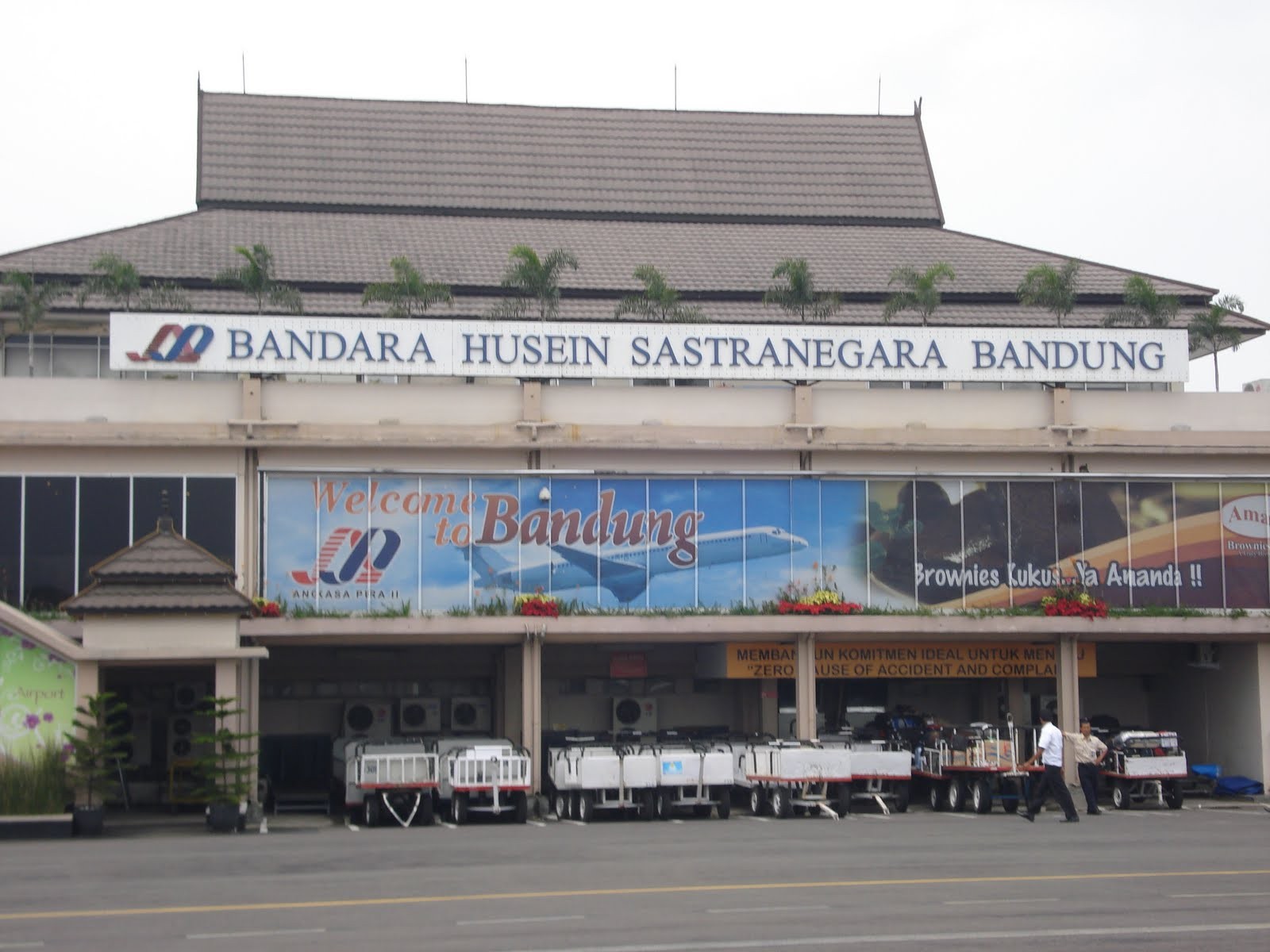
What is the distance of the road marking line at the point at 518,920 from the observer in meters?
17.8

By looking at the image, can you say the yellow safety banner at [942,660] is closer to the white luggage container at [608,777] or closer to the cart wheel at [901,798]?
the cart wheel at [901,798]

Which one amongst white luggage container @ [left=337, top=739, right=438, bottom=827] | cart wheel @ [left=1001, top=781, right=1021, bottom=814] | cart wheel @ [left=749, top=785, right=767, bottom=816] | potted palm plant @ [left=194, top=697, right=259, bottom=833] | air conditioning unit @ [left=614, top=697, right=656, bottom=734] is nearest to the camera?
potted palm plant @ [left=194, top=697, right=259, bottom=833]

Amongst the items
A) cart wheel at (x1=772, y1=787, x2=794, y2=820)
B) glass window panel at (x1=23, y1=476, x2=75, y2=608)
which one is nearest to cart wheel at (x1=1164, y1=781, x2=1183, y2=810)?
cart wheel at (x1=772, y1=787, x2=794, y2=820)

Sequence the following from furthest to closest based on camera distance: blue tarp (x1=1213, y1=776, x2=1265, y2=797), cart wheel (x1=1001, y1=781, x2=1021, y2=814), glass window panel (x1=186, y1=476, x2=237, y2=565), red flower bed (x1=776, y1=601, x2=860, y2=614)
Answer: blue tarp (x1=1213, y1=776, x2=1265, y2=797)
red flower bed (x1=776, y1=601, x2=860, y2=614)
glass window panel (x1=186, y1=476, x2=237, y2=565)
cart wheel (x1=1001, y1=781, x2=1021, y2=814)

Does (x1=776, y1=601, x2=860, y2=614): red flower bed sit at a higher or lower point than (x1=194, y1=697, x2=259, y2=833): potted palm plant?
higher

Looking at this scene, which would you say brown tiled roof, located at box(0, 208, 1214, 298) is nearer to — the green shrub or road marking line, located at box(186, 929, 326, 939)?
the green shrub

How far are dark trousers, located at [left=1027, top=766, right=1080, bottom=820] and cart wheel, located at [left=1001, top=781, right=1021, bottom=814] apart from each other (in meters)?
2.74

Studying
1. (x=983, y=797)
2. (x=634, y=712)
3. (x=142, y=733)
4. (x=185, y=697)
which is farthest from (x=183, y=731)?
(x=983, y=797)

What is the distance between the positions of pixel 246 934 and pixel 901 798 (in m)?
18.7

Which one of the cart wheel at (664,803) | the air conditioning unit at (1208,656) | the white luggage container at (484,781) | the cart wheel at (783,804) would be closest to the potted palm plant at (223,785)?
the white luggage container at (484,781)

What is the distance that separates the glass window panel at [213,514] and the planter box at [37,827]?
820cm

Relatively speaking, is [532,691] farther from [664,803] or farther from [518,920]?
[518,920]

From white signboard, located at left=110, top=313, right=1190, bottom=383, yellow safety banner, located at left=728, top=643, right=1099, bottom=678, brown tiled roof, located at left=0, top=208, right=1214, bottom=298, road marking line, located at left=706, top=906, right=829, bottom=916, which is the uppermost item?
brown tiled roof, located at left=0, top=208, right=1214, bottom=298

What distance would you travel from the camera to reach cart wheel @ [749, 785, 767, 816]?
32250 millimetres
